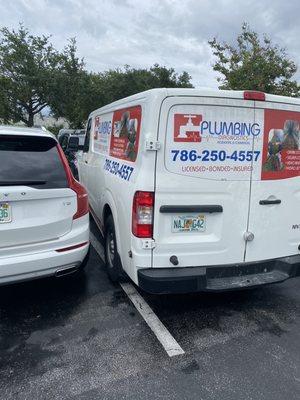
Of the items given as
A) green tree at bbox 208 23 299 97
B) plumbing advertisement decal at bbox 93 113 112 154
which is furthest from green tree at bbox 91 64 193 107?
plumbing advertisement decal at bbox 93 113 112 154

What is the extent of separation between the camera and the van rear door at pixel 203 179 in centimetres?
322

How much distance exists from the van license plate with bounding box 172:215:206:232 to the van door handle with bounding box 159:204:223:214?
7 cm

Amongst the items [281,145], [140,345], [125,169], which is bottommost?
[140,345]

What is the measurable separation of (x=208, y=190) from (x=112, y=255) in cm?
175

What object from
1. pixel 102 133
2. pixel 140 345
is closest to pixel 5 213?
pixel 140 345

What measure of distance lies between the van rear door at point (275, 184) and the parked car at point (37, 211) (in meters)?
1.77

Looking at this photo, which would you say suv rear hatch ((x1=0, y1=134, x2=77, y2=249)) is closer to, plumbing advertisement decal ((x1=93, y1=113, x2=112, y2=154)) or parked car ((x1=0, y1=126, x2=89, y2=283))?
parked car ((x1=0, y1=126, x2=89, y2=283))

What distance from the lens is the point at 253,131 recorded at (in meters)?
3.46

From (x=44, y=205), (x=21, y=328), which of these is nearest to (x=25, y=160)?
(x=44, y=205)

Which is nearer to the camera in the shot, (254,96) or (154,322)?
(254,96)

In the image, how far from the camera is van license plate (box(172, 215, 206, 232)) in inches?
132

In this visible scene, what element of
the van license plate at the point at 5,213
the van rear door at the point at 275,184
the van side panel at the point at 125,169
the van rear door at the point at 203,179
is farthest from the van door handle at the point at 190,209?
the van license plate at the point at 5,213

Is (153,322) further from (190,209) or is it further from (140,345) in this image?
(190,209)

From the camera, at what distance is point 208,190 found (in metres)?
3.36
